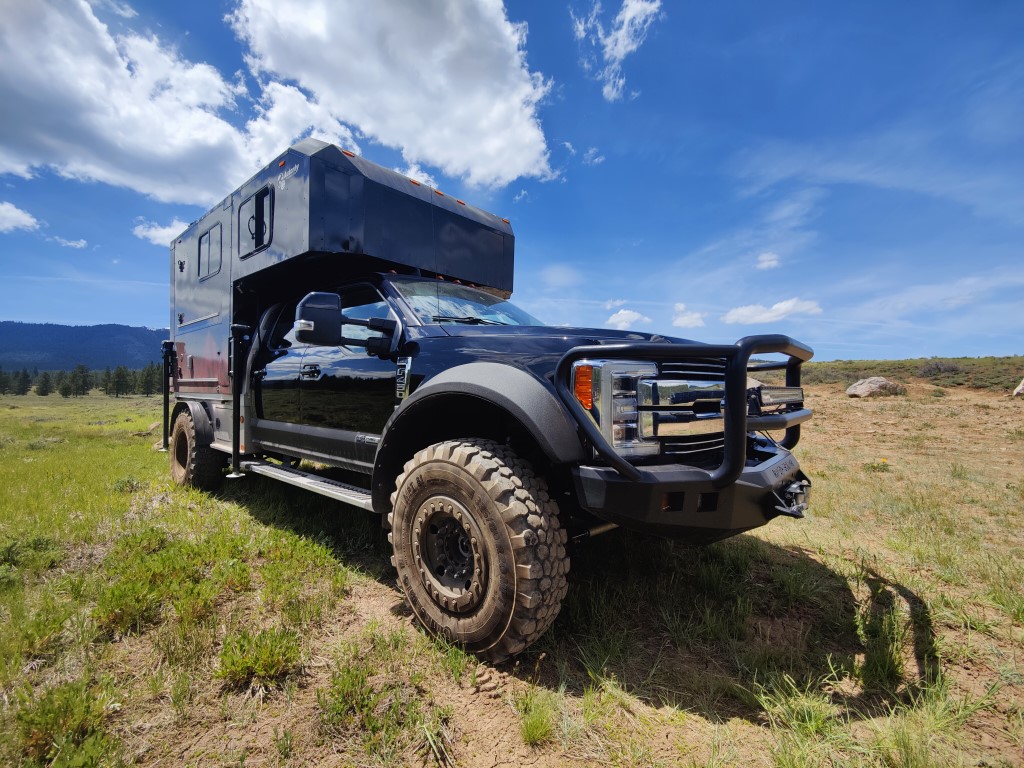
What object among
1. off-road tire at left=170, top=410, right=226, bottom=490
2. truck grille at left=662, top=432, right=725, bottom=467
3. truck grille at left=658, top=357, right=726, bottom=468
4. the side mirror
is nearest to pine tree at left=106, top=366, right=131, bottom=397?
off-road tire at left=170, top=410, right=226, bottom=490

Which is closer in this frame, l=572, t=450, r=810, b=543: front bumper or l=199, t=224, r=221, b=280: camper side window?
l=572, t=450, r=810, b=543: front bumper

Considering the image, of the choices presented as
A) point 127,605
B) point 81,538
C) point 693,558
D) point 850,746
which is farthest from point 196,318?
point 850,746

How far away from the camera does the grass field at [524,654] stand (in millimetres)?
1760

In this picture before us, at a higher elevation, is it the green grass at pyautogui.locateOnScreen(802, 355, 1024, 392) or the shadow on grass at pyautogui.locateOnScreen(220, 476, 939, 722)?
the green grass at pyautogui.locateOnScreen(802, 355, 1024, 392)

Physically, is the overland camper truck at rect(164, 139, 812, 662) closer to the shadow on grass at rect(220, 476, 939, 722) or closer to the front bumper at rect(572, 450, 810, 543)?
the front bumper at rect(572, 450, 810, 543)

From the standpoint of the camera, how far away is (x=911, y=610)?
2.69 meters

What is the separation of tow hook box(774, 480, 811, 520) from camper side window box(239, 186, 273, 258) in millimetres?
4161

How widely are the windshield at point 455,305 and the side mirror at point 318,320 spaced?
540 millimetres

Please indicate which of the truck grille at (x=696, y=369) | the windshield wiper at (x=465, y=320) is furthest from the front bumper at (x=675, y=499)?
the windshield wiper at (x=465, y=320)

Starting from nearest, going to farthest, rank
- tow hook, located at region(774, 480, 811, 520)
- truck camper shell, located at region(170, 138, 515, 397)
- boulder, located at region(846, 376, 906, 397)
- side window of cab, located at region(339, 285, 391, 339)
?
tow hook, located at region(774, 480, 811, 520) < side window of cab, located at region(339, 285, 391, 339) < truck camper shell, located at region(170, 138, 515, 397) < boulder, located at region(846, 376, 906, 397)

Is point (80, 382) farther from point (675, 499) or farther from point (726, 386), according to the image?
point (726, 386)

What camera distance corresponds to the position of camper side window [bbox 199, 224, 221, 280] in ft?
17.0

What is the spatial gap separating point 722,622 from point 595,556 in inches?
38.6

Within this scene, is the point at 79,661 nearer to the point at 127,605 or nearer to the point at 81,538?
the point at 127,605
